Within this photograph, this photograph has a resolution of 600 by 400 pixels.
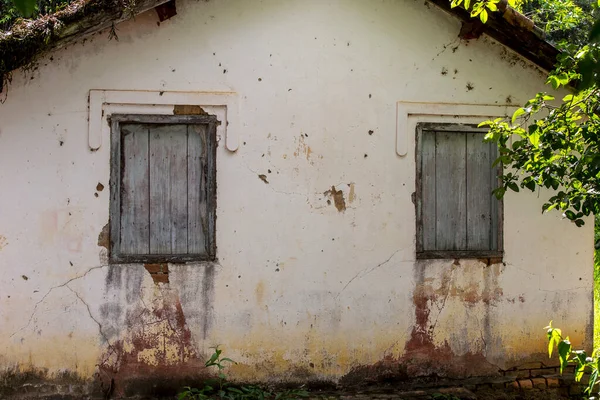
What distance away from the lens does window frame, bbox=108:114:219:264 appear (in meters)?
5.66

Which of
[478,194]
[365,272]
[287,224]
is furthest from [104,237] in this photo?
[478,194]

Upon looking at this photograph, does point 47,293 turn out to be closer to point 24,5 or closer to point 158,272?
point 158,272

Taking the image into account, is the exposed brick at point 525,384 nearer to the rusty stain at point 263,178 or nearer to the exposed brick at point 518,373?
the exposed brick at point 518,373

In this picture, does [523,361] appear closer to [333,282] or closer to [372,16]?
[333,282]

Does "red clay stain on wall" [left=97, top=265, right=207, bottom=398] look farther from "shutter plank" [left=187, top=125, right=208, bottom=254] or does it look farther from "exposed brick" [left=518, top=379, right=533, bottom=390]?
"exposed brick" [left=518, top=379, right=533, bottom=390]

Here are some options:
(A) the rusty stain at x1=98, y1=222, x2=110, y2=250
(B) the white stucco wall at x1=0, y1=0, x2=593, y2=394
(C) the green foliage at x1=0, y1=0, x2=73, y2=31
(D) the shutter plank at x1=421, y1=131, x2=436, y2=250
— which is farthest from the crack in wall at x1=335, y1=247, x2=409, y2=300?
A: (C) the green foliage at x1=0, y1=0, x2=73, y2=31

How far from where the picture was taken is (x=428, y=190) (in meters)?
6.19

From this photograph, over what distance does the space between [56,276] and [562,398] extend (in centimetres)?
484

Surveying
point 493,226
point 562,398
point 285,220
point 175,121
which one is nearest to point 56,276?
point 175,121

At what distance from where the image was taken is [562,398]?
20.6 ft

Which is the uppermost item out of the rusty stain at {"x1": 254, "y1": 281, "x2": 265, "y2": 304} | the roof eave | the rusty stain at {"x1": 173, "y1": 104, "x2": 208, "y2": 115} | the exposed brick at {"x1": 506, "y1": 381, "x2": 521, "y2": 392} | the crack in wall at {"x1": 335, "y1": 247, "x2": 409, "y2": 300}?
the roof eave

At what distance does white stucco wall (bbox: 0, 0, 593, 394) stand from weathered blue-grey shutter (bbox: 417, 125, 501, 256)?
15cm

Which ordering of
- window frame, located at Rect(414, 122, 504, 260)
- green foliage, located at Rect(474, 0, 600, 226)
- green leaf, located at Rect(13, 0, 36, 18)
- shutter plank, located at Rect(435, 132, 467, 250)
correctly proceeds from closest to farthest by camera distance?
green leaf, located at Rect(13, 0, 36, 18) < green foliage, located at Rect(474, 0, 600, 226) < window frame, located at Rect(414, 122, 504, 260) < shutter plank, located at Rect(435, 132, 467, 250)

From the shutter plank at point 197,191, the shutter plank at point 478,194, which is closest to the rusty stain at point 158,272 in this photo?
the shutter plank at point 197,191
